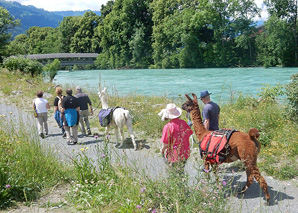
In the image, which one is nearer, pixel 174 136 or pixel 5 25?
pixel 174 136

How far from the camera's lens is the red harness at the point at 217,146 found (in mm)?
4535

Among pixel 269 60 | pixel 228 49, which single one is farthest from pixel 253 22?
pixel 269 60

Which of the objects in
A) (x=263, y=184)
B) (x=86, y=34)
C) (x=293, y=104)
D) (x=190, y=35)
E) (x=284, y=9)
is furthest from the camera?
(x=86, y=34)

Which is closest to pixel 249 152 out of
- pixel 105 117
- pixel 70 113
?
pixel 105 117

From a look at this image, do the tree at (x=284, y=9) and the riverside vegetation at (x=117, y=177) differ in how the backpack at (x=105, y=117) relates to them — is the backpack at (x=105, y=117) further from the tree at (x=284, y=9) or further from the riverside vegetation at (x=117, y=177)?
the tree at (x=284, y=9)

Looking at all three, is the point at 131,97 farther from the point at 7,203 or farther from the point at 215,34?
the point at 215,34

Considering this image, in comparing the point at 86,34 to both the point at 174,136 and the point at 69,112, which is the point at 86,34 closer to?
the point at 69,112

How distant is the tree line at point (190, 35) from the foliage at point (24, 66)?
13608 millimetres

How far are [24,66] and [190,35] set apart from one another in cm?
3570

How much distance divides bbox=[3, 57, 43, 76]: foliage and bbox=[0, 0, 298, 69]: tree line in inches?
536

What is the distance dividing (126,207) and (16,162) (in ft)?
6.99

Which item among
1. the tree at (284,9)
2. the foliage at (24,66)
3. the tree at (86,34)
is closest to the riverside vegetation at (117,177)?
the foliage at (24,66)

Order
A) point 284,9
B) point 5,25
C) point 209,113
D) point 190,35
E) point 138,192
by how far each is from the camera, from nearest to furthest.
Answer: point 138,192
point 209,113
point 5,25
point 284,9
point 190,35

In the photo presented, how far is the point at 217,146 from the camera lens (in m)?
4.55
